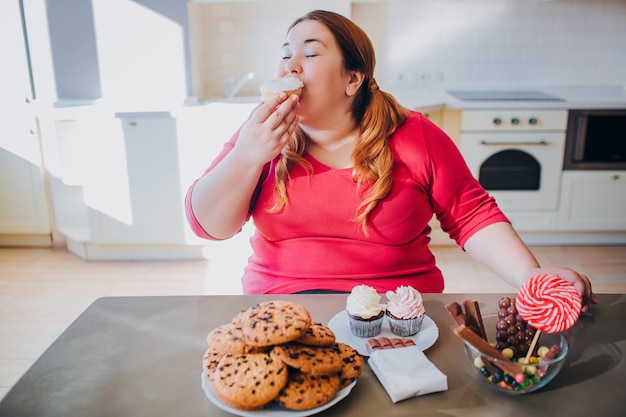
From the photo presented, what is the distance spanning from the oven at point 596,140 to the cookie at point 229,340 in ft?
9.76

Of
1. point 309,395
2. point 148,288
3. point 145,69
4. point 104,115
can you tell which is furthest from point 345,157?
point 145,69

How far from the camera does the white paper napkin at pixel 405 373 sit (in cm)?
86

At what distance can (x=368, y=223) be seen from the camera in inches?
53.5

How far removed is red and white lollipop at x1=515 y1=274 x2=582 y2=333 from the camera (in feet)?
2.88

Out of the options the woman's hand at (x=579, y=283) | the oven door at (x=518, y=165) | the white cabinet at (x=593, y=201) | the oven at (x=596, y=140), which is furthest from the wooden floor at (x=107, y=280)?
the woman's hand at (x=579, y=283)

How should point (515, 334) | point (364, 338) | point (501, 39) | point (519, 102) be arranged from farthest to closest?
1. point (501, 39)
2. point (519, 102)
3. point (364, 338)
4. point (515, 334)

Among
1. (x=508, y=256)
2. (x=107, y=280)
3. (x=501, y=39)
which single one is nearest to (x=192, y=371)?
(x=508, y=256)

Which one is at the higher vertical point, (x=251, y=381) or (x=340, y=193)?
(x=340, y=193)

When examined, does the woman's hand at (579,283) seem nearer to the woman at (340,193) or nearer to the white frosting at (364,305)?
the woman at (340,193)

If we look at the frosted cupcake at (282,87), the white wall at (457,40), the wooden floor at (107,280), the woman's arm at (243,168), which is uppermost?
the white wall at (457,40)

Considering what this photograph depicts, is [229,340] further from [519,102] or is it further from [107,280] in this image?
[519,102]

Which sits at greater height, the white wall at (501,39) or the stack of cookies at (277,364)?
the white wall at (501,39)

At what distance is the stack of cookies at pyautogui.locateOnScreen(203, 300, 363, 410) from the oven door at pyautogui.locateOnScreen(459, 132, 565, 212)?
2687 millimetres

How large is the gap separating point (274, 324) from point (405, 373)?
22 centimetres
